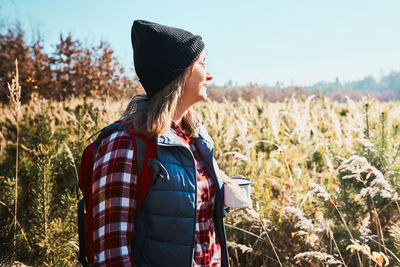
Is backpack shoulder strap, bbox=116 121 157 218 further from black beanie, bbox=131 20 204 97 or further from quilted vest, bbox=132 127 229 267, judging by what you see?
black beanie, bbox=131 20 204 97

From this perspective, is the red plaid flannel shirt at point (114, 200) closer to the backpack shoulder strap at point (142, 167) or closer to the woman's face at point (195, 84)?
the backpack shoulder strap at point (142, 167)

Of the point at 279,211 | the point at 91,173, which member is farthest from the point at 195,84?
the point at 279,211

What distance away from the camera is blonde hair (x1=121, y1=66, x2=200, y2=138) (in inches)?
51.8

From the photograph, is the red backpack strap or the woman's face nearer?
the red backpack strap

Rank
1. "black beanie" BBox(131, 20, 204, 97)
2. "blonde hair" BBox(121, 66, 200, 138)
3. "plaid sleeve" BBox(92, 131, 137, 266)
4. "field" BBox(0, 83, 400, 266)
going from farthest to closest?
"field" BBox(0, 83, 400, 266) → "black beanie" BBox(131, 20, 204, 97) → "blonde hair" BBox(121, 66, 200, 138) → "plaid sleeve" BBox(92, 131, 137, 266)

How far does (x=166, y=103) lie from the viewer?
4.77 feet

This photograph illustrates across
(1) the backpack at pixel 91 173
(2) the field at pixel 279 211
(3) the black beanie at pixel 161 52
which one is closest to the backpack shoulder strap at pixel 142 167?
(1) the backpack at pixel 91 173

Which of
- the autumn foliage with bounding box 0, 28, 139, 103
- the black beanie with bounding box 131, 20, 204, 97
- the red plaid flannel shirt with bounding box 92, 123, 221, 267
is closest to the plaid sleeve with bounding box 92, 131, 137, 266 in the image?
the red plaid flannel shirt with bounding box 92, 123, 221, 267

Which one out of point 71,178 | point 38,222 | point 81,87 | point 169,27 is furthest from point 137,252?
point 81,87

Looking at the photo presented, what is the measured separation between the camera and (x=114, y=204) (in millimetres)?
1206

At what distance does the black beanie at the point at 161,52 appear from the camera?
146 cm

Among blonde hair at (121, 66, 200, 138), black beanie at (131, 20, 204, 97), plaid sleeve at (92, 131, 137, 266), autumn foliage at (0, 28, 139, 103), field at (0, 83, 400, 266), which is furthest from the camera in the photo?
autumn foliage at (0, 28, 139, 103)

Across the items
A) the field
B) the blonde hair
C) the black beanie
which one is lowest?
the field

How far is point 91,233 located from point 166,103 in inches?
24.3
